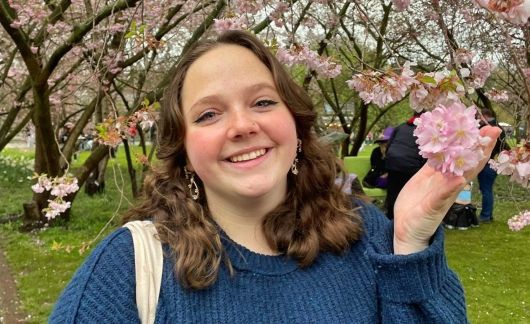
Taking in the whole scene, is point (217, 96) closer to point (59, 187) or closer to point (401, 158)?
point (59, 187)

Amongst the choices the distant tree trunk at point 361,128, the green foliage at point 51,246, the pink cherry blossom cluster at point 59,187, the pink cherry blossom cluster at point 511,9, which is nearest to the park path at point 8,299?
the green foliage at point 51,246

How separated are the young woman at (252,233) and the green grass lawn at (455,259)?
162cm

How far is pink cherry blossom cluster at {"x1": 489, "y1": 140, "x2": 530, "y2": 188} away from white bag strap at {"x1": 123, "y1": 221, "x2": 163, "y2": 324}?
1128mm

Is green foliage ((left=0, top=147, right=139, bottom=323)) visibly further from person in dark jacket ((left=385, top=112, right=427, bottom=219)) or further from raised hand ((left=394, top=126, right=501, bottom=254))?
person in dark jacket ((left=385, top=112, right=427, bottom=219))

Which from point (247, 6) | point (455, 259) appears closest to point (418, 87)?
point (247, 6)

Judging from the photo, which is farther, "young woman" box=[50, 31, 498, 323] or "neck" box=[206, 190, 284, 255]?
"neck" box=[206, 190, 284, 255]

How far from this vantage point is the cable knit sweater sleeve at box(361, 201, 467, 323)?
4.50 feet

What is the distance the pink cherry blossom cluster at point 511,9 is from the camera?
1.10m

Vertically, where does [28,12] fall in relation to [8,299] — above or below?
above

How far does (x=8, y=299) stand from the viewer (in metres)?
4.98

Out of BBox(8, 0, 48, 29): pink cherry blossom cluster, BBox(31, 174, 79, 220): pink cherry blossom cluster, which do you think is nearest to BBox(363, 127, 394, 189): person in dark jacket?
BBox(8, 0, 48, 29): pink cherry blossom cluster

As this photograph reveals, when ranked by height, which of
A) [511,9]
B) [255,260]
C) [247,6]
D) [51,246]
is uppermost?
[247,6]

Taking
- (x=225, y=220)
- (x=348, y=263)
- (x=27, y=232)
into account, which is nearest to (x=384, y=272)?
(x=348, y=263)

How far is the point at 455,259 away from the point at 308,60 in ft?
13.1
